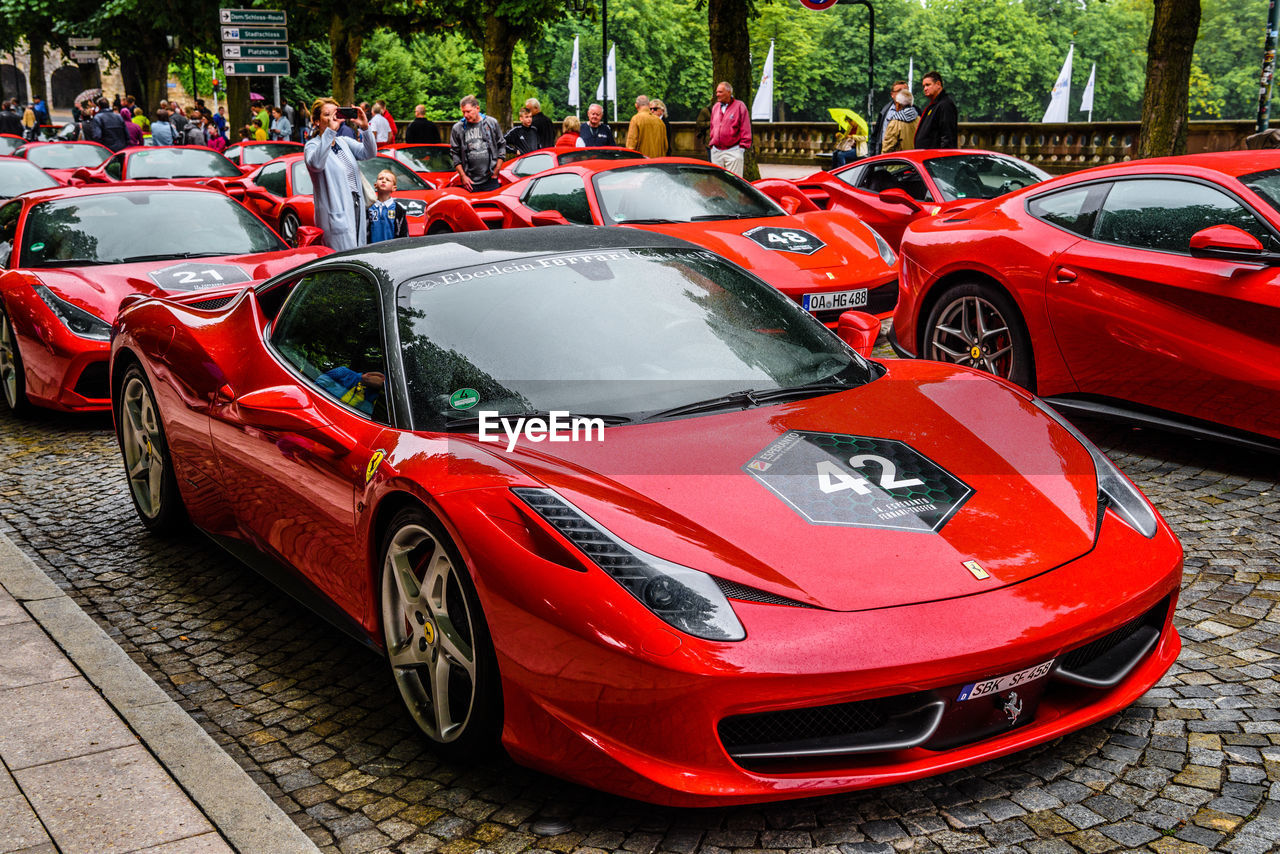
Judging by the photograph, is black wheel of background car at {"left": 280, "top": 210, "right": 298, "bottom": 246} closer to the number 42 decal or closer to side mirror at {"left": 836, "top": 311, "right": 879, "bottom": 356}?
side mirror at {"left": 836, "top": 311, "right": 879, "bottom": 356}

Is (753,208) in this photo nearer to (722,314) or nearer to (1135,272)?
(1135,272)

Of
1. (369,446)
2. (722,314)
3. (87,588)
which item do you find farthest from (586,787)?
(87,588)

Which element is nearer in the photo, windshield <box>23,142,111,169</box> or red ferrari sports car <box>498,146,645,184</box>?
red ferrari sports car <box>498,146,645,184</box>

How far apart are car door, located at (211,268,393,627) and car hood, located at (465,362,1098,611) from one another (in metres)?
0.68

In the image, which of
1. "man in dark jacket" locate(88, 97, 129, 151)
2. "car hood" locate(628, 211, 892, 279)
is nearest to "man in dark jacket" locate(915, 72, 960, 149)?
"car hood" locate(628, 211, 892, 279)

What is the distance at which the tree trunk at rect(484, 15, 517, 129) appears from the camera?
28.7 metres

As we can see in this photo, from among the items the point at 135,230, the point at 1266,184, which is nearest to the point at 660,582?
the point at 1266,184

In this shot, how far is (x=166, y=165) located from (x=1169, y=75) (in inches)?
471

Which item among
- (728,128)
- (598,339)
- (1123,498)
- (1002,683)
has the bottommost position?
(1002,683)

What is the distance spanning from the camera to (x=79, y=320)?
7.66 m

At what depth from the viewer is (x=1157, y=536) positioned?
3.37 meters

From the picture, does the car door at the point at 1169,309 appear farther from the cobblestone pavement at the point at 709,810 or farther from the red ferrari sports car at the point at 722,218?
the red ferrari sports car at the point at 722,218

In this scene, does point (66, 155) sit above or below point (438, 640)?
above

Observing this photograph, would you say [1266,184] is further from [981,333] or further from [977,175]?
[977,175]
